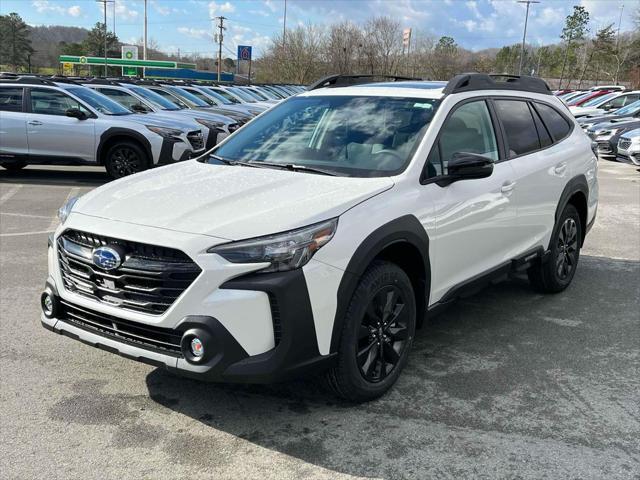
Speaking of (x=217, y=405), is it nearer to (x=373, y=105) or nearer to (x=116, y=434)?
(x=116, y=434)

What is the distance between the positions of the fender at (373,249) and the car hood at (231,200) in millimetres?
208

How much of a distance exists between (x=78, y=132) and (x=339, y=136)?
8.40 metres

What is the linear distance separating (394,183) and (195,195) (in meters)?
1.10

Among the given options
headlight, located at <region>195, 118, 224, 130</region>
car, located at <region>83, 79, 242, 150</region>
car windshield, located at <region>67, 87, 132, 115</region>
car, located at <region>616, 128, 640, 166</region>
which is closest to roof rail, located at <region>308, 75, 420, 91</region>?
car, located at <region>83, 79, 242, 150</region>

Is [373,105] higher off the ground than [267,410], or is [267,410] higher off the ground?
[373,105]

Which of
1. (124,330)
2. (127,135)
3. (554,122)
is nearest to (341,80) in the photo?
(554,122)

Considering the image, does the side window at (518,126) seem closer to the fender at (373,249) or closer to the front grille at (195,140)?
the fender at (373,249)

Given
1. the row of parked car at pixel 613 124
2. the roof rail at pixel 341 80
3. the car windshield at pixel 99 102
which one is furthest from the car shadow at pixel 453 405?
the car windshield at pixel 99 102

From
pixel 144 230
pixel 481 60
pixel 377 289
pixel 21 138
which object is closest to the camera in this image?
pixel 144 230

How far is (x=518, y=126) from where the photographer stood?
15.9ft

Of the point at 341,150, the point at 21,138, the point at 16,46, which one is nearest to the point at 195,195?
the point at 341,150

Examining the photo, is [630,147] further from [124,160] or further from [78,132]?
[78,132]

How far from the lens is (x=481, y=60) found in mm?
87688

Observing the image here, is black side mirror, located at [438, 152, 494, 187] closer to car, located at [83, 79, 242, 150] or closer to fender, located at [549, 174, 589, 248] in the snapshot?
fender, located at [549, 174, 589, 248]
